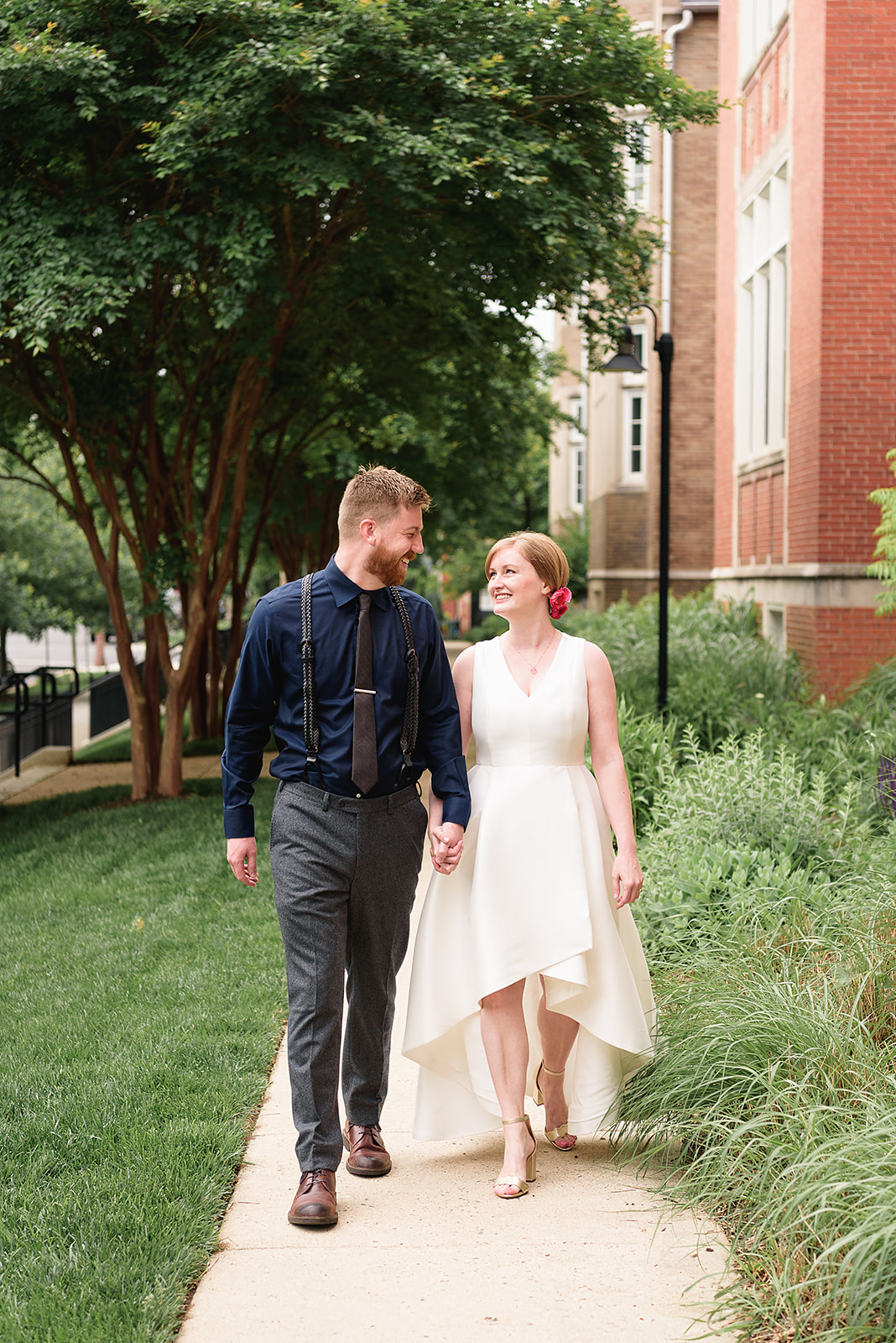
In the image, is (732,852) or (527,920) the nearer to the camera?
(527,920)

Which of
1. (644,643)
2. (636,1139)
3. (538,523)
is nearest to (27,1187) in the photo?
(636,1139)

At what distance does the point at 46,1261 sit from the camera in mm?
3480

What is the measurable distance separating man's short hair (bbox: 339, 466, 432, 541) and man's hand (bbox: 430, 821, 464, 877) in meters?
0.91

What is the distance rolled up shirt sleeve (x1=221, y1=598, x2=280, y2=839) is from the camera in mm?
3914

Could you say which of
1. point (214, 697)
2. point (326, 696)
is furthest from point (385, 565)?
point (214, 697)

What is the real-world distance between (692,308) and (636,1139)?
23060mm

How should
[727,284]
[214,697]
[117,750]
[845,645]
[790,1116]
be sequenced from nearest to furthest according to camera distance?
[790,1116], [845,645], [727,284], [117,750], [214,697]

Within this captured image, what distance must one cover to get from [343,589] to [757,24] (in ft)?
47.3

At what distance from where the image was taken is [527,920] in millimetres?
4035

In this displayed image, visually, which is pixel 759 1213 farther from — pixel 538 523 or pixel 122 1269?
pixel 538 523

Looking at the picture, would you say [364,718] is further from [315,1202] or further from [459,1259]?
[459,1259]

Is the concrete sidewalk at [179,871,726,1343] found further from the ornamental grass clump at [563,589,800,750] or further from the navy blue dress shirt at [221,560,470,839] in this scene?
the ornamental grass clump at [563,589,800,750]

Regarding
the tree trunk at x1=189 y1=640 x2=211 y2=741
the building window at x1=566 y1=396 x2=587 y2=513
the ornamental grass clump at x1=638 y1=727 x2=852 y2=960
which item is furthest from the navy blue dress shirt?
the building window at x1=566 y1=396 x2=587 y2=513

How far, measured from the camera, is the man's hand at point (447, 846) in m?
3.93
